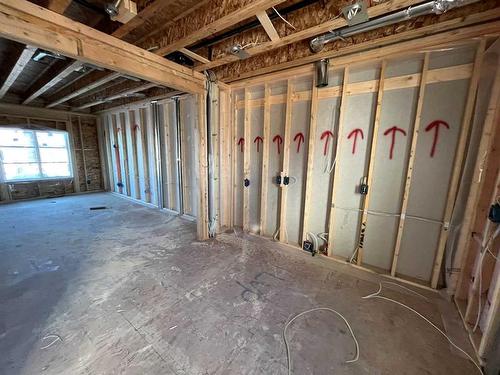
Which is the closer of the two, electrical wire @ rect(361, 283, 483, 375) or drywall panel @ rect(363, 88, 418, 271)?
electrical wire @ rect(361, 283, 483, 375)

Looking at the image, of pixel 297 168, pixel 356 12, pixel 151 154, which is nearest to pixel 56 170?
pixel 151 154

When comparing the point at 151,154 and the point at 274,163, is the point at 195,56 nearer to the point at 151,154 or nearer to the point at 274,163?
the point at 274,163

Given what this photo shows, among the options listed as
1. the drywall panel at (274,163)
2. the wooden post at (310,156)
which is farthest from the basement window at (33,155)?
the wooden post at (310,156)

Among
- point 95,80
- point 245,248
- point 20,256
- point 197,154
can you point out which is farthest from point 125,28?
point 20,256

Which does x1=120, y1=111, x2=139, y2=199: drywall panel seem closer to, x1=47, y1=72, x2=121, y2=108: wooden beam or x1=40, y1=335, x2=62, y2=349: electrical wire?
x1=47, y1=72, x2=121, y2=108: wooden beam

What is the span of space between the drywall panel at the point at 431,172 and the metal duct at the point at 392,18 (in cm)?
70

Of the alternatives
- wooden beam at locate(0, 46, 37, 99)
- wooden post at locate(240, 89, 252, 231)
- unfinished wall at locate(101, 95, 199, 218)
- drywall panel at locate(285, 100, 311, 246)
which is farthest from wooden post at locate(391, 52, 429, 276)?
wooden beam at locate(0, 46, 37, 99)

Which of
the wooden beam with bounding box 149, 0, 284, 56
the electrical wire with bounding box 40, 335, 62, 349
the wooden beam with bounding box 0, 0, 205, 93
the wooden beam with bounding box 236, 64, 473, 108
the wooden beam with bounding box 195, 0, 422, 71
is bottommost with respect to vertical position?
the electrical wire with bounding box 40, 335, 62, 349

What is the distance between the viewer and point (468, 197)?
1.91 meters

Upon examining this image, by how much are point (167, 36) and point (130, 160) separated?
14.0 ft

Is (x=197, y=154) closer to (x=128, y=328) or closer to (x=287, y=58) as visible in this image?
(x=287, y=58)

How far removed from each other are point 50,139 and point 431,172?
8900 millimetres

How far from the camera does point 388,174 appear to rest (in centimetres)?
233

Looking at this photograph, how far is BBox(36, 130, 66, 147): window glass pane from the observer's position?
580cm
